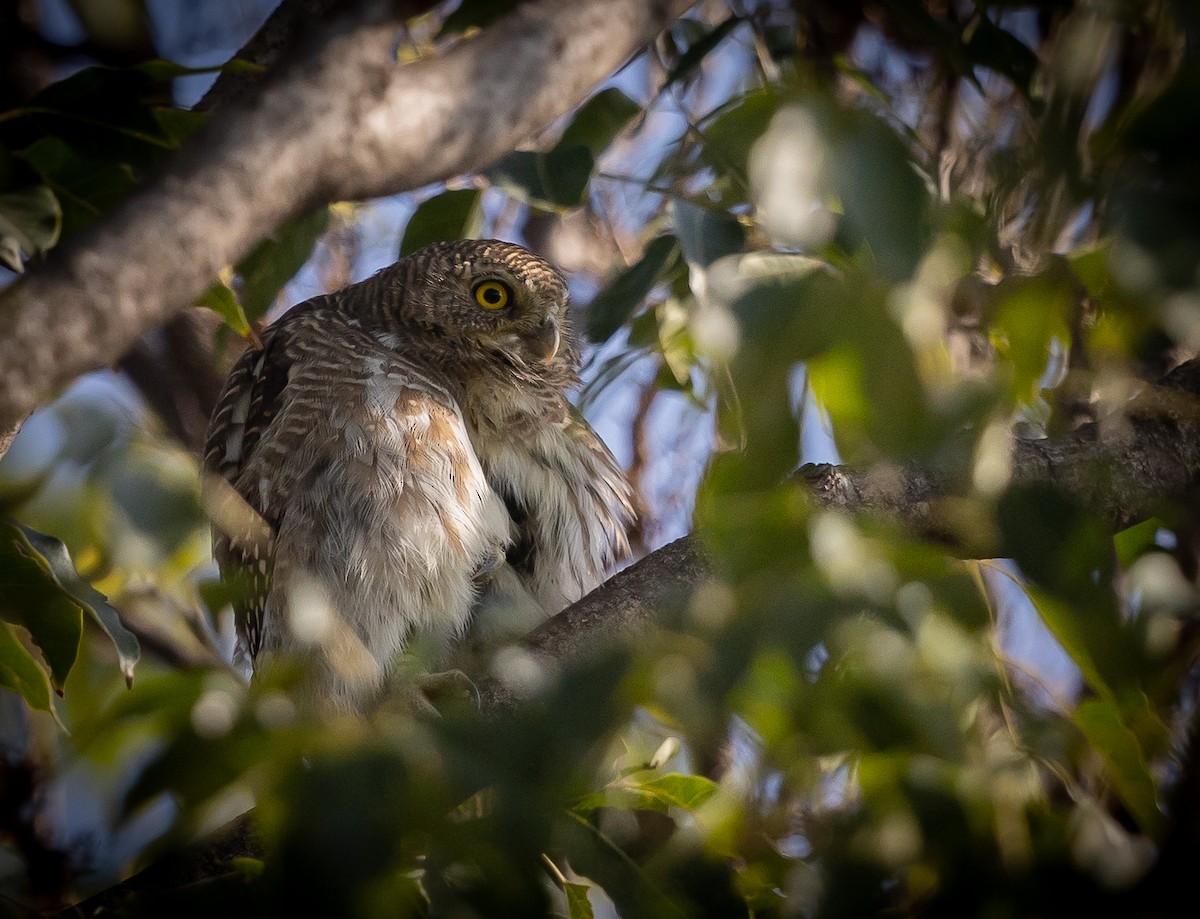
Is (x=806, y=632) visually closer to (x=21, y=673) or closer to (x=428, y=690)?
(x=21, y=673)

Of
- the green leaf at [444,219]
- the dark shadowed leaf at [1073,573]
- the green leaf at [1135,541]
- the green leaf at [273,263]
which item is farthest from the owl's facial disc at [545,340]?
the dark shadowed leaf at [1073,573]

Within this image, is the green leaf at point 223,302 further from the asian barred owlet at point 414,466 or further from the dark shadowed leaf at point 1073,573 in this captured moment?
the dark shadowed leaf at point 1073,573

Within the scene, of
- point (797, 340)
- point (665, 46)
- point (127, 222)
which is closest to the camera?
point (127, 222)

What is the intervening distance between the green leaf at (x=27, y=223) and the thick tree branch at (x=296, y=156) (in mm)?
208

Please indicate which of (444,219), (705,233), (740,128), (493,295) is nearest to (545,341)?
(493,295)

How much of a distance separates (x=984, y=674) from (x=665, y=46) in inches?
Result: 77.3

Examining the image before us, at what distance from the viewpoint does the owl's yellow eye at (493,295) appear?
3135 mm

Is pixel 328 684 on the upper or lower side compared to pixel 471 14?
lower

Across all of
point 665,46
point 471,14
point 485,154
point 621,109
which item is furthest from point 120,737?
point 665,46

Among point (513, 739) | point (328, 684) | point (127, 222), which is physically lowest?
point (328, 684)

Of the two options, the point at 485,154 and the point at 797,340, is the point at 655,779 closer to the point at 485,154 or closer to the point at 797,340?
the point at 797,340

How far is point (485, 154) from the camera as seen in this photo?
5.26 feet

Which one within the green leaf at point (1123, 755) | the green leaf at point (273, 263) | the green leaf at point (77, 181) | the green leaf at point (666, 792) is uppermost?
the green leaf at point (77, 181)

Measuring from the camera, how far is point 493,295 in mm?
3152
